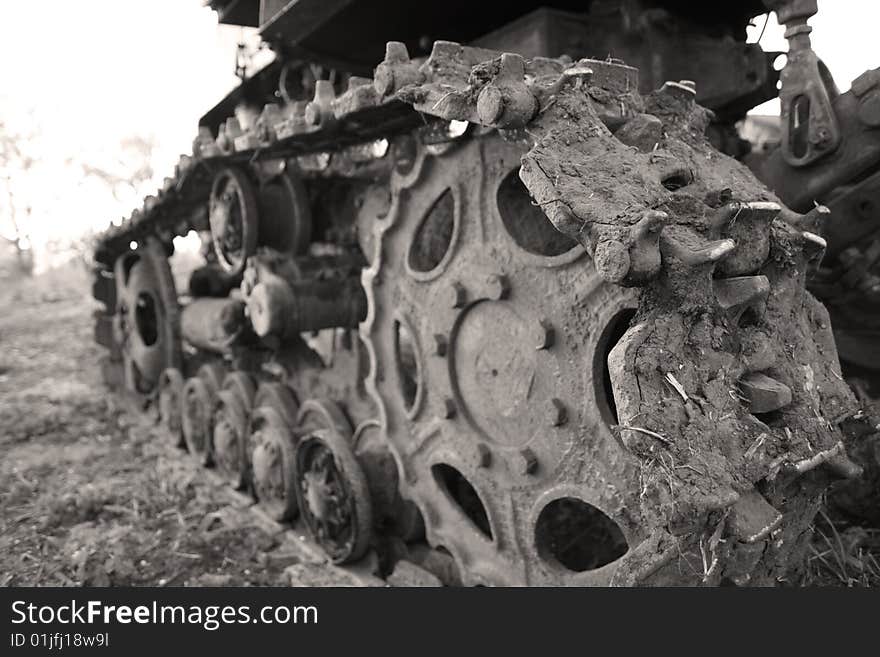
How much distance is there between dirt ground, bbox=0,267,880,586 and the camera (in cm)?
296

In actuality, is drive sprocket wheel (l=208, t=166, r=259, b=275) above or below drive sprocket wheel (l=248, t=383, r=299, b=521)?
above

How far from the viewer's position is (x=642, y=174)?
1714mm

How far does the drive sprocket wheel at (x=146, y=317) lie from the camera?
468 centimetres

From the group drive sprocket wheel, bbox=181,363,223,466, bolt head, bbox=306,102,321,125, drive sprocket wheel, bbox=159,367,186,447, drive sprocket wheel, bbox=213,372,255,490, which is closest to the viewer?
bolt head, bbox=306,102,321,125

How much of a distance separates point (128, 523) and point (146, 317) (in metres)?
2.11

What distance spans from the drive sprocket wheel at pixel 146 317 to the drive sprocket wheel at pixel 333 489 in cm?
171

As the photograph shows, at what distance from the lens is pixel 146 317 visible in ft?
17.4

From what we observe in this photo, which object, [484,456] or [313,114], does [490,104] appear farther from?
[484,456]

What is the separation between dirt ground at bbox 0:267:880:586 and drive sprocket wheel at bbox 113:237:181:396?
428 millimetres

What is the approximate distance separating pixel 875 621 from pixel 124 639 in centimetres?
175

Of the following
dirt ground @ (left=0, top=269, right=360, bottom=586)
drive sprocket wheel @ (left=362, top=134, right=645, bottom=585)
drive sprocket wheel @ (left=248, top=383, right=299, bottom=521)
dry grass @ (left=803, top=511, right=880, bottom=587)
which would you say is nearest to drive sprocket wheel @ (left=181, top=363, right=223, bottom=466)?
dirt ground @ (left=0, top=269, right=360, bottom=586)

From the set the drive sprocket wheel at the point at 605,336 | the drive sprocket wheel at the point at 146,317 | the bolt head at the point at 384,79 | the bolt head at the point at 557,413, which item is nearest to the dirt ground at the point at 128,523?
the drive sprocket wheel at the point at 146,317

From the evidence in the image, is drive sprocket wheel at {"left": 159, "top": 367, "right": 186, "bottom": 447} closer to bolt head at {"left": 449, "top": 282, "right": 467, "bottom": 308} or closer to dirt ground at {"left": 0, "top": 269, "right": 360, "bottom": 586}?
dirt ground at {"left": 0, "top": 269, "right": 360, "bottom": 586}

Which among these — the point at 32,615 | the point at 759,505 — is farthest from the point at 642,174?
the point at 32,615
